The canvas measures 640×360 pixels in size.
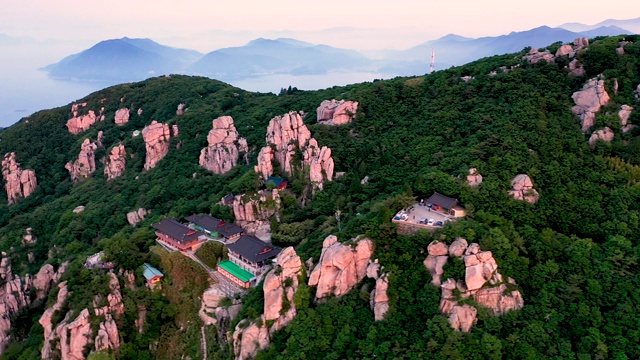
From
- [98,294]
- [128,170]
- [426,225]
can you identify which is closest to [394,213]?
[426,225]

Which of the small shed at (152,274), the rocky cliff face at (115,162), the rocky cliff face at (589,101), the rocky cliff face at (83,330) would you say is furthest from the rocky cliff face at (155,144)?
the rocky cliff face at (589,101)

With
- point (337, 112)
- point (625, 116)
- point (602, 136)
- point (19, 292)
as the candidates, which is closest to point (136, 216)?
point (19, 292)

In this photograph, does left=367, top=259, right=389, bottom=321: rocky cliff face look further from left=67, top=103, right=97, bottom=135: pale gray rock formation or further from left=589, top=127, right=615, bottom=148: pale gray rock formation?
left=67, top=103, right=97, bottom=135: pale gray rock formation

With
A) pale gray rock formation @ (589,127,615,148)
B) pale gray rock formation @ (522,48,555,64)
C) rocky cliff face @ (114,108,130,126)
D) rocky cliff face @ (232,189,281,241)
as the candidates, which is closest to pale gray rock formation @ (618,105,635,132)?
pale gray rock formation @ (589,127,615,148)

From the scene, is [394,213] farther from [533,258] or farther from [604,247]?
[604,247]

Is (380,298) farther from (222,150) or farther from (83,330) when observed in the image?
(222,150)

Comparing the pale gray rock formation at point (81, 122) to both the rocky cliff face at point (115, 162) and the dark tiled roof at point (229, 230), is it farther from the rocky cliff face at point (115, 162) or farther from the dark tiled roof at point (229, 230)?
the dark tiled roof at point (229, 230)
